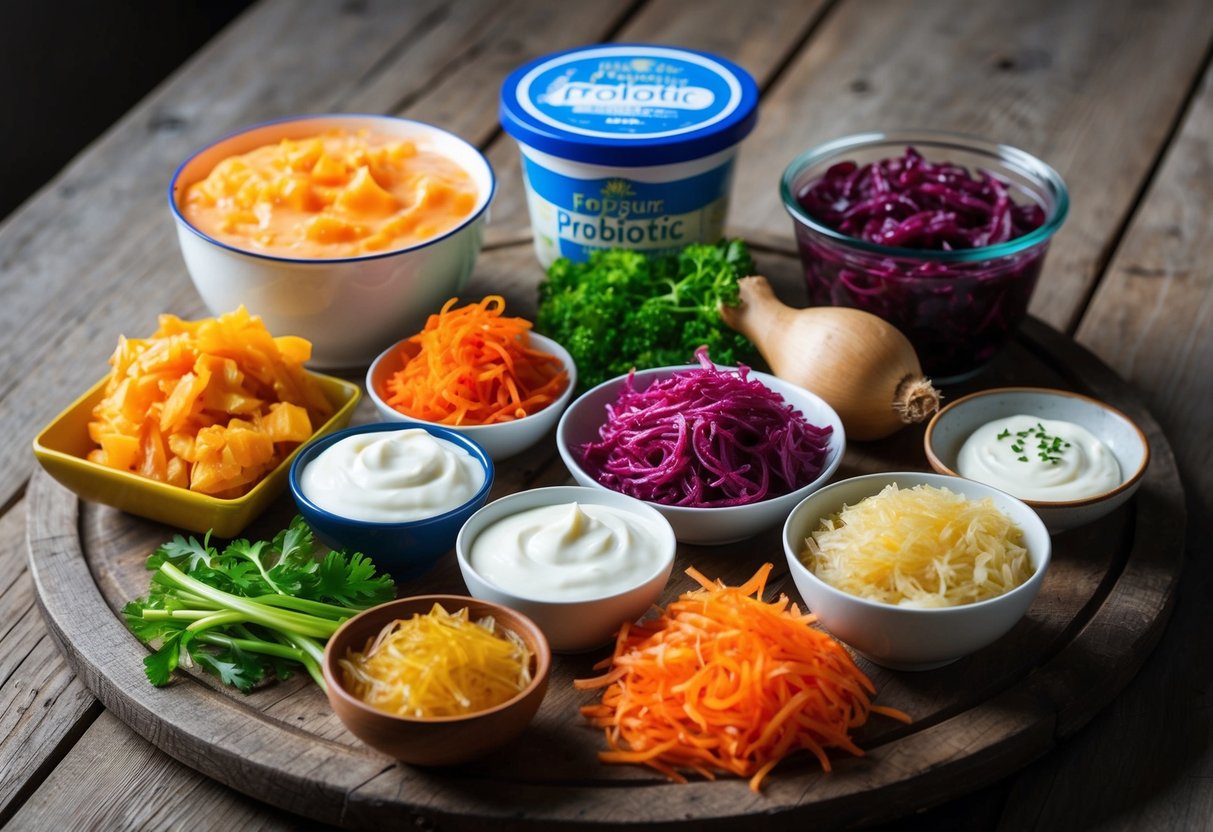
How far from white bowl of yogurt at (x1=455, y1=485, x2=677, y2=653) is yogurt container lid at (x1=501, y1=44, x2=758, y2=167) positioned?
3.95ft

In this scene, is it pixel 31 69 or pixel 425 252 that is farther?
pixel 31 69

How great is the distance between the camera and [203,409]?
308 cm

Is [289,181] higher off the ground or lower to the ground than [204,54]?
higher

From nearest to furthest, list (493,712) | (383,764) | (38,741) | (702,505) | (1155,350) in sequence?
(493,712)
(383,764)
(38,741)
(702,505)
(1155,350)

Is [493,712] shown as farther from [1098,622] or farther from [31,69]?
[31,69]

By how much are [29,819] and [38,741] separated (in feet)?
0.68

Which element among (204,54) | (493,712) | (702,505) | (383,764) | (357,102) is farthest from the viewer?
(204,54)

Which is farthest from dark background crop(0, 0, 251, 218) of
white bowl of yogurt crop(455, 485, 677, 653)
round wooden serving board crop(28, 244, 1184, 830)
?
white bowl of yogurt crop(455, 485, 677, 653)

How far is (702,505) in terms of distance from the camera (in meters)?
2.98

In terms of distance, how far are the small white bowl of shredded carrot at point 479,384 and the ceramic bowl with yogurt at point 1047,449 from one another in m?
0.95

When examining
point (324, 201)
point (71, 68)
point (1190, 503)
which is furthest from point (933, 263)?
point (71, 68)

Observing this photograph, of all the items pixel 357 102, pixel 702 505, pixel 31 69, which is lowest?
pixel 31 69

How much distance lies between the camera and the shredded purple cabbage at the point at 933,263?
136 inches

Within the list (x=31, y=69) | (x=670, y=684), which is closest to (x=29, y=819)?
(x=670, y=684)
